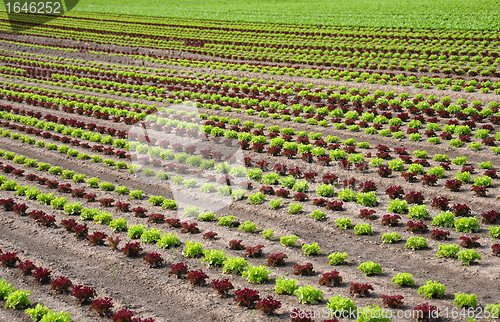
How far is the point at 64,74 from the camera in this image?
3753cm

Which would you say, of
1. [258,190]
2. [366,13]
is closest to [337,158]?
[258,190]

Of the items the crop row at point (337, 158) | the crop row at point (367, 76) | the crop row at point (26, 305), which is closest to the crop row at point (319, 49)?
the crop row at point (367, 76)

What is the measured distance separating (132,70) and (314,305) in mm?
31996

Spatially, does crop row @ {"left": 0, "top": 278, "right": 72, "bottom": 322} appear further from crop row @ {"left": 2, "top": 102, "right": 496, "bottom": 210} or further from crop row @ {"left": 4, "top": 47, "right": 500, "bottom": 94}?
crop row @ {"left": 4, "top": 47, "right": 500, "bottom": 94}

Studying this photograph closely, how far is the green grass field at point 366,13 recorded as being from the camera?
50094mm

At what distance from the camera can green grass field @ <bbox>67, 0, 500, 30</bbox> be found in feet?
164

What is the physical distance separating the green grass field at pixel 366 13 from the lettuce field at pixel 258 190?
14891 millimetres

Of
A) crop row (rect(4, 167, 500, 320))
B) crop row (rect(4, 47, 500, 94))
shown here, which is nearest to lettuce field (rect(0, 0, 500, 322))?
crop row (rect(4, 167, 500, 320))

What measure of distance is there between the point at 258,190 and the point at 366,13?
5267 centimetres

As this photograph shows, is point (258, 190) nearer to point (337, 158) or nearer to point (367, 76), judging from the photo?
point (337, 158)

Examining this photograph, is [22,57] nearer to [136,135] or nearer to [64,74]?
[64,74]

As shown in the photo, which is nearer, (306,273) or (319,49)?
(306,273)

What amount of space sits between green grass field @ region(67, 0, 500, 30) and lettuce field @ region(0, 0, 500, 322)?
14.9 meters

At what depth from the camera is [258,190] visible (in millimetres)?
15789
